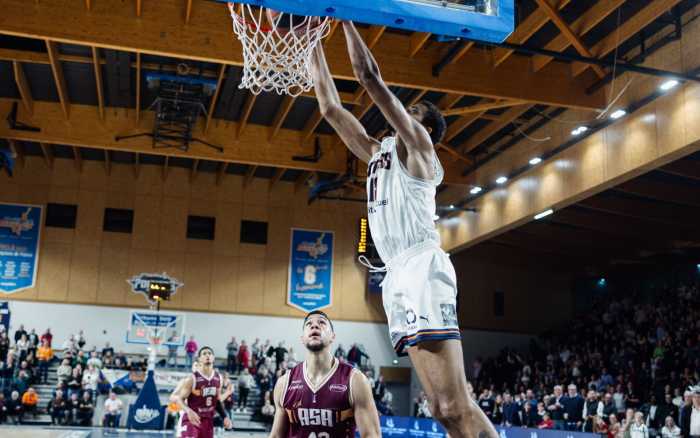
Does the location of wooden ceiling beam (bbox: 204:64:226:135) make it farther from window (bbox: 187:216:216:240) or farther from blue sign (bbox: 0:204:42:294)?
blue sign (bbox: 0:204:42:294)

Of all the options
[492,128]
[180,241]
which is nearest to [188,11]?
[492,128]

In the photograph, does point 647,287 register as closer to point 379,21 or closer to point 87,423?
point 87,423

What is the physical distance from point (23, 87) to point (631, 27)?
16126 mm

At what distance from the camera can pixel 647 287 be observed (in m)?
34.3

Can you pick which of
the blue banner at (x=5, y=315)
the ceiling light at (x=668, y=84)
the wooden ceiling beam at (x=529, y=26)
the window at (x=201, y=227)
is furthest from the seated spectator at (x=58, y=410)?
the ceiling light at (x=668, y=84)

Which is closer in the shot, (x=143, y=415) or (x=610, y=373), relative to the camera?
(x=143, y=415)

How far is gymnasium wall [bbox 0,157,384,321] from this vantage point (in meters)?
29.8

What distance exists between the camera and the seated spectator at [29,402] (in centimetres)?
2345

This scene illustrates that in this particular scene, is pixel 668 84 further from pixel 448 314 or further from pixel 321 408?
pixel 448 314

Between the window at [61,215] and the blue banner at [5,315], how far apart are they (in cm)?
339

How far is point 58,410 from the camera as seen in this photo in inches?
920

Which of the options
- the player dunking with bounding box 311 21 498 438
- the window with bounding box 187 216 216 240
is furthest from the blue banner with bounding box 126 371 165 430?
the player dunking with bounding box 311 21 498 438

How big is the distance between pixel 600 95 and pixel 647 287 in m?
18.3

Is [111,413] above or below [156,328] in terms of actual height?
below
